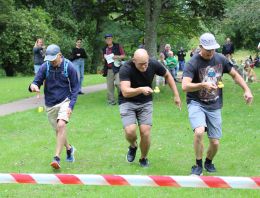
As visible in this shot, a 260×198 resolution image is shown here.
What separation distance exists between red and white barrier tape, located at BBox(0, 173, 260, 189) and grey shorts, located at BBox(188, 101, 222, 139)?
249 cm

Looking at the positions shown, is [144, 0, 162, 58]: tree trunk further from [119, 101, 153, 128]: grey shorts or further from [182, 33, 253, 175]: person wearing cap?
[182, 33, 253, 175]: person wearing cap

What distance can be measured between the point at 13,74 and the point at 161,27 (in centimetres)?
1507

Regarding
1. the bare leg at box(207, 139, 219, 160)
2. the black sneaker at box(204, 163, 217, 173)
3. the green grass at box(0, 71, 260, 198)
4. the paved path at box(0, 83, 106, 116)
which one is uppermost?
the bare leg at box(207, 139, 219, 160)

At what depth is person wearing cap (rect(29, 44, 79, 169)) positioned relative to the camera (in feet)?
25.0

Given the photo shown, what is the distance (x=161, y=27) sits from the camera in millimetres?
19672

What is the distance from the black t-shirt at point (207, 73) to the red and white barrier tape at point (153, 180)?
102 inches

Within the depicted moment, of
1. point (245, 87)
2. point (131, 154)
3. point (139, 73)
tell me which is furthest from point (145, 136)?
point (245, 87)

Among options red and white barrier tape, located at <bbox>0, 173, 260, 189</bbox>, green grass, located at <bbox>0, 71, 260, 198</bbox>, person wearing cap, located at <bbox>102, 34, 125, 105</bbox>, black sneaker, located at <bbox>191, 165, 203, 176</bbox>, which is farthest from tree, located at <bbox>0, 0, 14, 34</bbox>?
Result: red and white barrier tape, located at <bbox>0, 173, 260, 189</bbox>

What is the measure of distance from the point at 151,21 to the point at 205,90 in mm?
10261

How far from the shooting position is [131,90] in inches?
287

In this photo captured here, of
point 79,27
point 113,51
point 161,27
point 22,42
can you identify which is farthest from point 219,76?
point 79,27

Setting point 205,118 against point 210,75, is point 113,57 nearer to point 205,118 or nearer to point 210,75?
point 205,118

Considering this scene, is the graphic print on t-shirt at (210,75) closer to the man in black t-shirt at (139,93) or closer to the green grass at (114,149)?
the man in black t-shirt at (139,93)

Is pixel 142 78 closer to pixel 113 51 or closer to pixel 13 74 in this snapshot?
pixel 113 51
